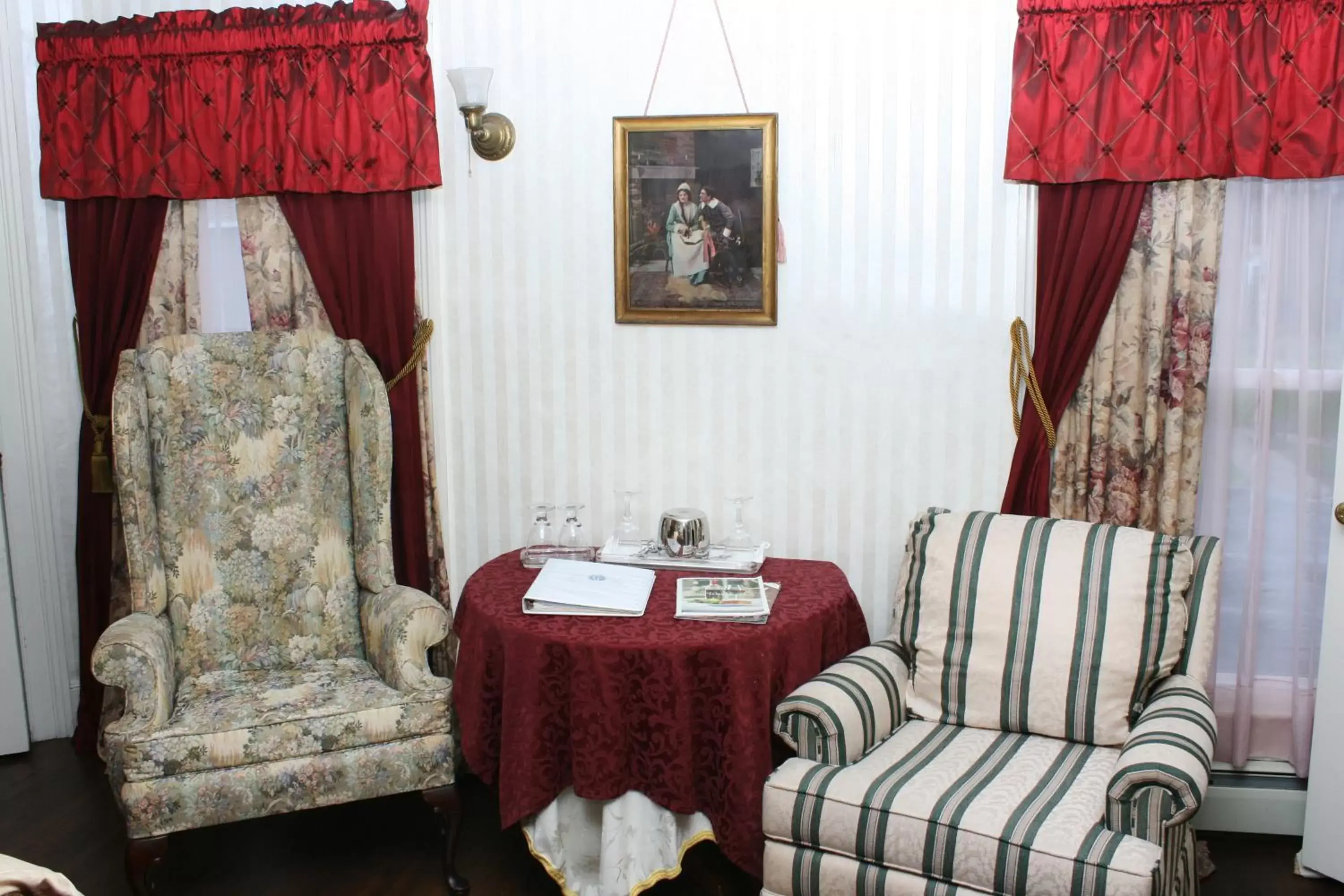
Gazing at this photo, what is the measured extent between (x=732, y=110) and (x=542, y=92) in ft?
1.71

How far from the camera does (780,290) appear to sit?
9.96 feet

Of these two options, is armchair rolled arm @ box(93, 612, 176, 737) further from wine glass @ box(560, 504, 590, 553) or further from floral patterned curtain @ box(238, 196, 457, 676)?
wine glass @ box(560, 504, 590, 553)

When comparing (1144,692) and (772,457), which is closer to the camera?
(1144,692)

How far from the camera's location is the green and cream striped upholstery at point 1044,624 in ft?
8.09

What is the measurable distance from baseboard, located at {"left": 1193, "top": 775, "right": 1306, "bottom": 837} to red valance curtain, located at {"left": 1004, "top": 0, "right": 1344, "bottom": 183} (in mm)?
1546

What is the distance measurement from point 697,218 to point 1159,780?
5.73 feet

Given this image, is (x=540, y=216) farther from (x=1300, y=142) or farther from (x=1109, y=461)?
(x=1300, y=142)

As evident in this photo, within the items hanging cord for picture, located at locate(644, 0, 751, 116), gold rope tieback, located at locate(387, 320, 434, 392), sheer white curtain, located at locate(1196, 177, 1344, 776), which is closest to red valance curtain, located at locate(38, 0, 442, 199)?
gold rope tieback, located at locate(387, 320, 434, 392)

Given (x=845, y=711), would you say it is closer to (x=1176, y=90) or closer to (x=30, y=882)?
(x=30, y=882)

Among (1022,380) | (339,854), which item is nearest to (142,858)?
(339,854)

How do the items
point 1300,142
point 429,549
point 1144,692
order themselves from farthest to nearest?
point 429,549 → point 1300,142 → point 1144,692

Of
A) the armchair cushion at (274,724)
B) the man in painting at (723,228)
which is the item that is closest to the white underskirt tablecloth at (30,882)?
the armchair cushion at (274,724)

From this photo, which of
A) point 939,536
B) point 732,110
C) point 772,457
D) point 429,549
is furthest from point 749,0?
point 429,549

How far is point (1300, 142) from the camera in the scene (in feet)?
8.64
